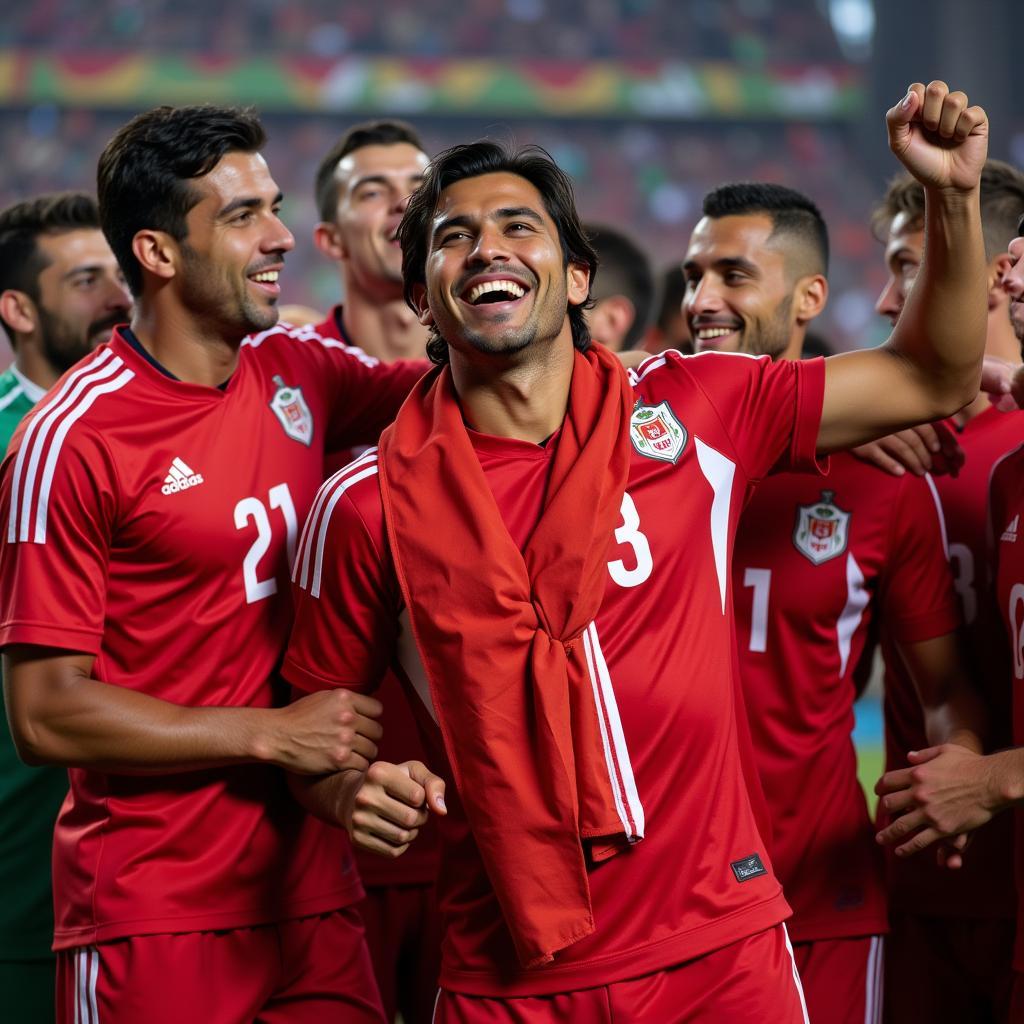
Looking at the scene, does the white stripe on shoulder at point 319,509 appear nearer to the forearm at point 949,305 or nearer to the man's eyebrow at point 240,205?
the man's eyebrow at point 240,205

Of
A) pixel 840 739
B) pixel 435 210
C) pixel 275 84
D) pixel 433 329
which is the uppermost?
pixel 275 84

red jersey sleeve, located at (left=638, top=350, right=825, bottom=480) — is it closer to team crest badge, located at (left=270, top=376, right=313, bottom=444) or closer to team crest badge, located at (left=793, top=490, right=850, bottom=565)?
team crest badge, located at (left=793, top=490, right=850, bottom=565)

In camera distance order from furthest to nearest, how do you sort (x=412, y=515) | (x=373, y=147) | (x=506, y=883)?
1. (x=373, y=147)
2. (x=412, y=515)
3. (x=506, y=883)

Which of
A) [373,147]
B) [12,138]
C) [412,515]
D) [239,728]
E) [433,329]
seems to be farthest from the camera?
[12,138]

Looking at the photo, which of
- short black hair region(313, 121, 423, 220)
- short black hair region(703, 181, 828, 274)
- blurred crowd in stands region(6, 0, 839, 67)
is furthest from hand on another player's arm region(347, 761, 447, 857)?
blurred crowd in stands region(6, 0, 839, 67)

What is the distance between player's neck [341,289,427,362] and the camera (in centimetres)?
Answer: 446

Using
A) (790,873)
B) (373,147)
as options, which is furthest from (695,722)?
(373,147)

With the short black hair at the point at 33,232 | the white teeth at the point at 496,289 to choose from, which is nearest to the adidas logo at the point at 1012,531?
the white teeth at the point at 496,289

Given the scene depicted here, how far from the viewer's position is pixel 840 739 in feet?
11.2

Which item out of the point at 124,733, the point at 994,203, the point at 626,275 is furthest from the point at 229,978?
the point at 626,275

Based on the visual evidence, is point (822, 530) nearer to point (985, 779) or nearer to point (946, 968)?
A: point (985, 779)

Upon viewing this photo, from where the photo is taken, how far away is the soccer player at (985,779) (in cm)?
282

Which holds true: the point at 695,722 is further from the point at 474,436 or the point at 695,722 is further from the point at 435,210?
the point at 435,210

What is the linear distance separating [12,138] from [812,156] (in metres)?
12.6
